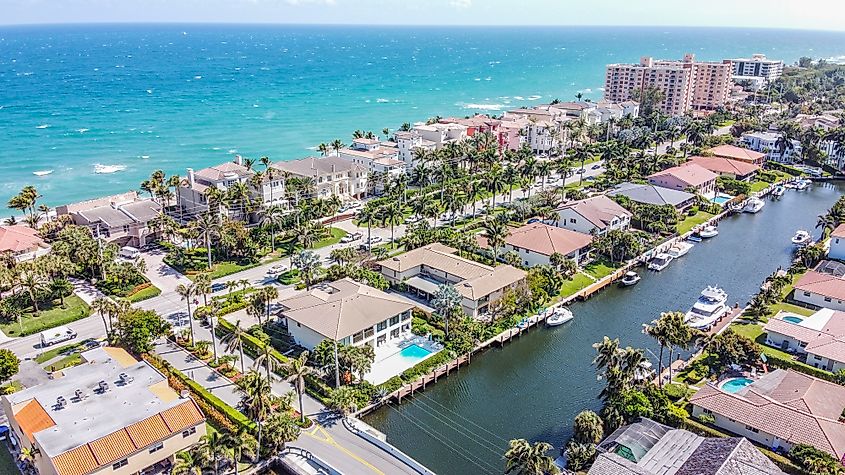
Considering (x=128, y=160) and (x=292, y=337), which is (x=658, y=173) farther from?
(x=128, y=160)

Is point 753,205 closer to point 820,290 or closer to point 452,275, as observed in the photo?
point 820,290

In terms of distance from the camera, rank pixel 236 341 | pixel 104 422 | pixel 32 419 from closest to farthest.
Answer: pixel 104 422
pixel 32 419
pixel 236 341

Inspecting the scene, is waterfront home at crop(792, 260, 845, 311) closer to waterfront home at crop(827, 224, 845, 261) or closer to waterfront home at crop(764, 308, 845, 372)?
waterfront home at crop(764, 308, 845, 372)

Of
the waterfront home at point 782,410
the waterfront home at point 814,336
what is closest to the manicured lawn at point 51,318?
the waterfront home at point 782,410

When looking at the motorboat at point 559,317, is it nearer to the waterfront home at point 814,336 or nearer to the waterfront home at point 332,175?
the waterfront home at point 814,336

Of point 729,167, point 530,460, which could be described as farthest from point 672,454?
point 729,167
